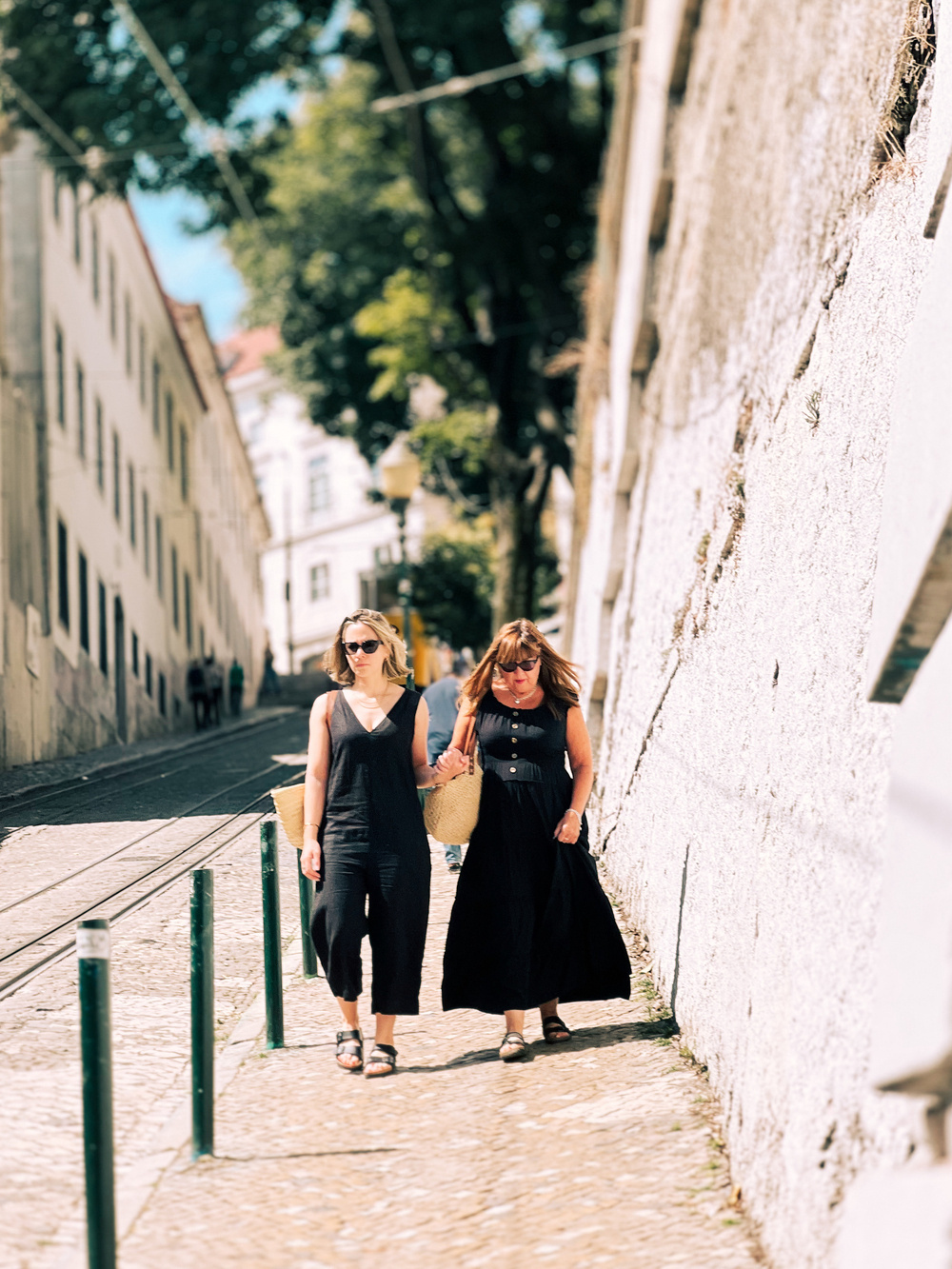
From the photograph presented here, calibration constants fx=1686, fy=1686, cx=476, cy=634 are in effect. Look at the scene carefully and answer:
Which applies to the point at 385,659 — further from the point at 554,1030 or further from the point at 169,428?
the point at 169,428

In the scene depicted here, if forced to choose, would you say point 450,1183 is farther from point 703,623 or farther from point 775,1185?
point 703,623

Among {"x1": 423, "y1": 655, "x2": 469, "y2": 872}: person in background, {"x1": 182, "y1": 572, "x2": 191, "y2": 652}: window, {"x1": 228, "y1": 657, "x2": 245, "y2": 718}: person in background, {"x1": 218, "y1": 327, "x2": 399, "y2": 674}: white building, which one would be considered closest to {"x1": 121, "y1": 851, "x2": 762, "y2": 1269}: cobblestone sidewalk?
{"x1": 423, "y1": 655, "x2": 469, "y2": 872}: person in background

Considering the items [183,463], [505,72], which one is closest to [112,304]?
[183,463]

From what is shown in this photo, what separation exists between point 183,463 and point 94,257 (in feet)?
40.3

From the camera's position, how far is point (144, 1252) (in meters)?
4.38

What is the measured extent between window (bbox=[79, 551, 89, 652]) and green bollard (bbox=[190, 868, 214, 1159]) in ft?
77.1

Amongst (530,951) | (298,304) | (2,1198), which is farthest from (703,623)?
(298,304)

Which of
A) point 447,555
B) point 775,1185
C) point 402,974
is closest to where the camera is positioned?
point 775,1185

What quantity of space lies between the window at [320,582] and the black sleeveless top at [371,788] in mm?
62873

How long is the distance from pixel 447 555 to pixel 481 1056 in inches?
1426

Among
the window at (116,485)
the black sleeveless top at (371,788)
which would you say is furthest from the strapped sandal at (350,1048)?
the window at (116,485)

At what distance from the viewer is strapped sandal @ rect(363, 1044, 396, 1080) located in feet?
20.3

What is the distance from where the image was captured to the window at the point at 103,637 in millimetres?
30203

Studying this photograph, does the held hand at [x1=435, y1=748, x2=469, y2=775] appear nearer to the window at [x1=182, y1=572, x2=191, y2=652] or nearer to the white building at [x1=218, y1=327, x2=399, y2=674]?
the window at [x1=182, y1=572, x2=191, y2=652]
